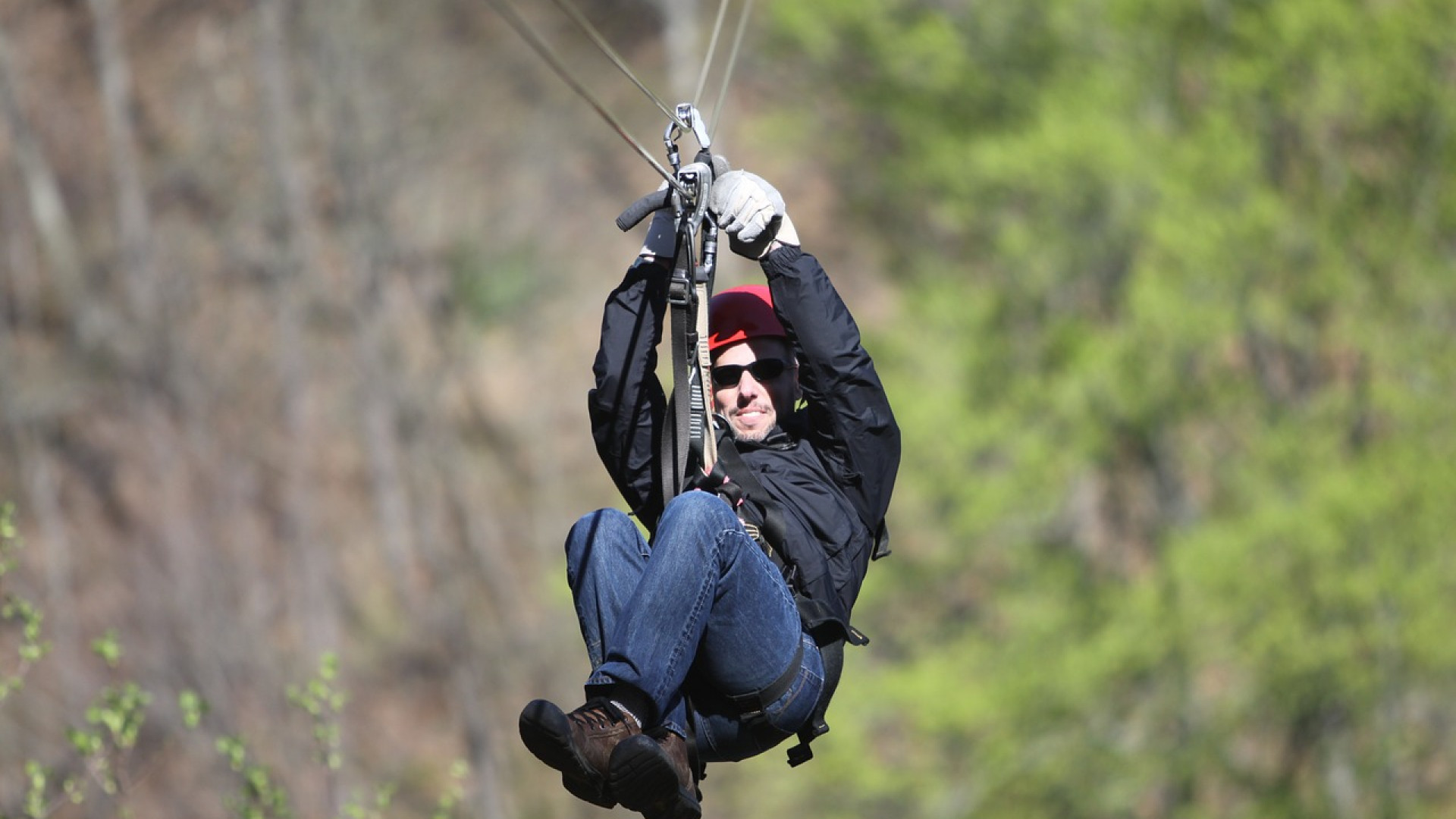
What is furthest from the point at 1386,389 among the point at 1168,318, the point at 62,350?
the point at 62,350

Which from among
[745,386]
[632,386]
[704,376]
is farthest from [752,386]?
[704,376]

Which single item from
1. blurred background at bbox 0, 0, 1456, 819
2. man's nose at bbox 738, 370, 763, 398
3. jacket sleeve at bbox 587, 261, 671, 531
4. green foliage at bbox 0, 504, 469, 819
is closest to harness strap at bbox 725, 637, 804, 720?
jacket sleeve at bbox 587, 261, 671, 531

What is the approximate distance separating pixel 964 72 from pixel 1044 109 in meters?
0.97

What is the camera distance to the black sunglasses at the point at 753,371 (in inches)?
160

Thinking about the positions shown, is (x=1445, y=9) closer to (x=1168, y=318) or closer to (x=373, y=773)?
(x=1168, y=318)

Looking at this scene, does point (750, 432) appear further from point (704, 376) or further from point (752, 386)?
point (704, 376)

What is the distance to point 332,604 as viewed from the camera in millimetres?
16594

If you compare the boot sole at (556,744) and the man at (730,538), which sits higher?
the man at (730,538)

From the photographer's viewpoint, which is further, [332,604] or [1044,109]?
[332,604]

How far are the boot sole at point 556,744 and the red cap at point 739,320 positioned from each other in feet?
3.26

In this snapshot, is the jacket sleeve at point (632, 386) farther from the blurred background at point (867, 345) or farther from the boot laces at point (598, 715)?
the blurred background at point (867, 345)

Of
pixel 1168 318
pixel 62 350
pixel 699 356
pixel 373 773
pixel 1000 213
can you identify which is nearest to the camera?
pixel 699 356

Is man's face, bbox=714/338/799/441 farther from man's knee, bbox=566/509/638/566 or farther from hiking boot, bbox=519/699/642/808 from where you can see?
hiking boot, bbox=519/699/642/808


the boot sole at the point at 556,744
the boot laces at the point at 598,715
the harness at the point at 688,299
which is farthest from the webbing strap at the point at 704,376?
the boot sole at the point at 556,744
